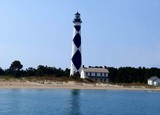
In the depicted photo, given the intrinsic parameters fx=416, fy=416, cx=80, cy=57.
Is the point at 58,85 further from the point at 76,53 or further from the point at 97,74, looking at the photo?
the point at 97,74

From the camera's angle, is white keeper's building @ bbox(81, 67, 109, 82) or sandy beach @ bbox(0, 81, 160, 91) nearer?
sandy beach @ bbox(0, 81, 160, 91)

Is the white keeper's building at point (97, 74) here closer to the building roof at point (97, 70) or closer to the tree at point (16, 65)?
the building roof at point (97, 70)

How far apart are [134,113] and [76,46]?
1555 inches

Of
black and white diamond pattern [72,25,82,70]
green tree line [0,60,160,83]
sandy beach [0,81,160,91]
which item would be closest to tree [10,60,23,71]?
green tree line [0,60,160,83]

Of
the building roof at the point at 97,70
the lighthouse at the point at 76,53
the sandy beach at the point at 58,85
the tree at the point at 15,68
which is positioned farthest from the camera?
the tree at the point at 15,68

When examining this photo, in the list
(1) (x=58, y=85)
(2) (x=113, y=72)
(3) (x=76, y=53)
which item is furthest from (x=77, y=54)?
(2) (x=113, y=72)

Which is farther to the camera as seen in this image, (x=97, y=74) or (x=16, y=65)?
(x=16, y=65)

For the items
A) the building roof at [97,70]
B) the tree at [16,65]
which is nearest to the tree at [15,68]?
the tree at [16,65]

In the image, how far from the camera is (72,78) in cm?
6431

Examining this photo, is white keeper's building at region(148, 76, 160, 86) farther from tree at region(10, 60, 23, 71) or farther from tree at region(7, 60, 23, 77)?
tree at region(10, 60, 23, 71)

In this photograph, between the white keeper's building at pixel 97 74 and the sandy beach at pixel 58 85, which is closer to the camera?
the sandy beach at pixel 58 85

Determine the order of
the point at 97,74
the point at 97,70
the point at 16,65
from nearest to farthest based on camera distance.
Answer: the point at 97,74 → the point at 97,70 → the point at 16,65

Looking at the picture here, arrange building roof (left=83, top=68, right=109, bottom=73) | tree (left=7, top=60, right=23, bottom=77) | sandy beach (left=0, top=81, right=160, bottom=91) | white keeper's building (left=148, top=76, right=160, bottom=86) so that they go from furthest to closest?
tree (left=7, top=60, right=23, bottom=77)
white keeper's building (left=148, top=76, right=160, bottom=86)
building roof (left=83, top=68, right=109, bottom=73)
sandy beach (left=0, top=81, right=160, bottom=91)

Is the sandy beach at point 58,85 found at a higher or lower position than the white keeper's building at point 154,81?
lower
